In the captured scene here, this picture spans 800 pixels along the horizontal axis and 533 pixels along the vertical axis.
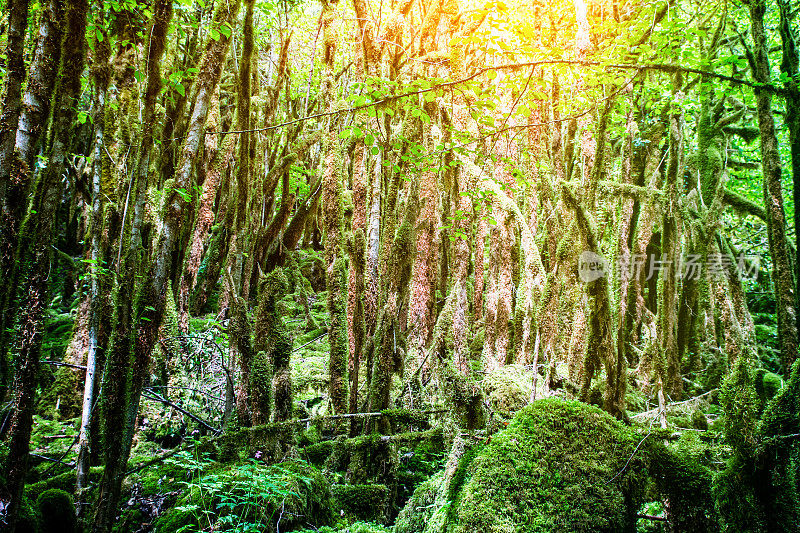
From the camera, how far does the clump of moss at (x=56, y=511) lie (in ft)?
8.28

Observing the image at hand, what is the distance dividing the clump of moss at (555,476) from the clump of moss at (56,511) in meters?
2.57

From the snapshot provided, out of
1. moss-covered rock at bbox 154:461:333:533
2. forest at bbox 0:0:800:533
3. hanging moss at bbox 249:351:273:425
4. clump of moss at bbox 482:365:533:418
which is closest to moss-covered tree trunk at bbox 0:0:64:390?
forest at bbox 0:0:800:533

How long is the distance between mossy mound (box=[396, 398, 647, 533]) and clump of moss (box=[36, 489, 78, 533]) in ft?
7.87

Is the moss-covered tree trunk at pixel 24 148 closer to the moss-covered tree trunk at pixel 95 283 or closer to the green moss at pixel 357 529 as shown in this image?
the moss-covered tree trunk at pixel 95 283

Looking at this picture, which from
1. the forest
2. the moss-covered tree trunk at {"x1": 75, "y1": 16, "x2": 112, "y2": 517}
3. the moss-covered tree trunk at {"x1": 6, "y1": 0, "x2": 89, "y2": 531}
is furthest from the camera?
the moss-covered tree trunk at {"x1": 75, "y1": 16, "x2": 112, "y2": 517}

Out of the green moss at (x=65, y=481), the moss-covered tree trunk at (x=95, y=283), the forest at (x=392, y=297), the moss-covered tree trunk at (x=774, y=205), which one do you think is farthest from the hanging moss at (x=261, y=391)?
the moss-covered tree trunk at (x=774, y=205)

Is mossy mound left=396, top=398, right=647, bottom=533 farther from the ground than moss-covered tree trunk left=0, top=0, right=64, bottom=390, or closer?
closer

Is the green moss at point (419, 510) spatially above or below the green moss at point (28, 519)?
above

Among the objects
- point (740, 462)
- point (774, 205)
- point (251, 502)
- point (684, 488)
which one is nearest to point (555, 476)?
point (684, 488)

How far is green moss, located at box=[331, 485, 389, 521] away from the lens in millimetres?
2725

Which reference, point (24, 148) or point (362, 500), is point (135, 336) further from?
point (362, 500)

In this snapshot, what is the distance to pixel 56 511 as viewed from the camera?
2580mm

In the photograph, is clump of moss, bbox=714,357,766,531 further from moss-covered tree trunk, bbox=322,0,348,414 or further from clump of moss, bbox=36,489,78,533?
clump of moss, bbox=36,489,78,533

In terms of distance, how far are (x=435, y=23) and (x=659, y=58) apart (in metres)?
2.46
